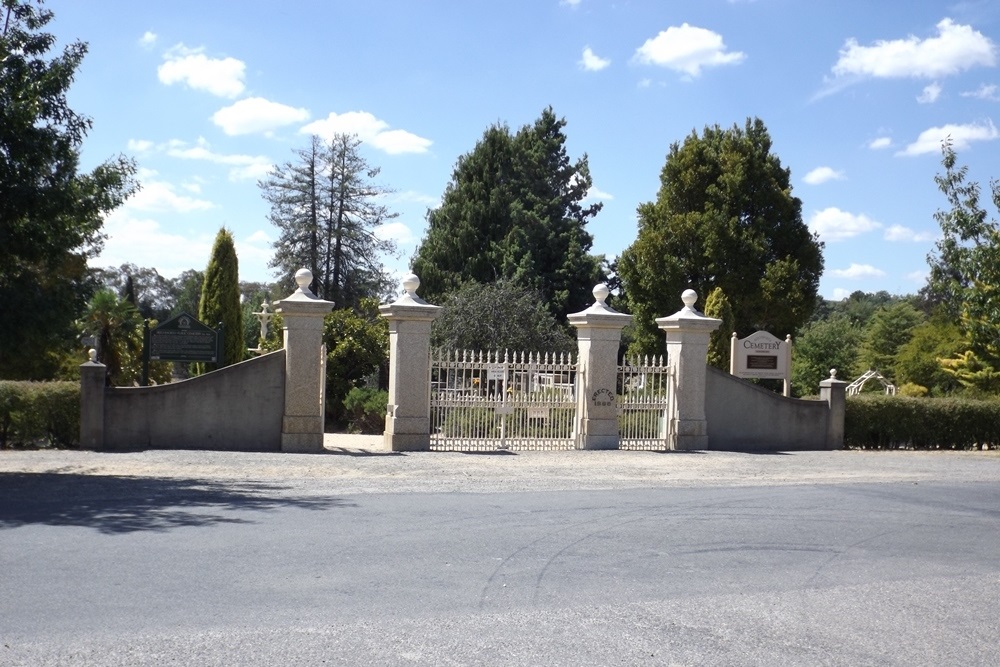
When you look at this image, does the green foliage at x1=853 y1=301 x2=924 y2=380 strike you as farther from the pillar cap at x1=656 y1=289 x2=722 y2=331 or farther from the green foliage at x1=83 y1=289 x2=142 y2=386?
the green foliage at x1=83 y1=289 x2=142 y2=386

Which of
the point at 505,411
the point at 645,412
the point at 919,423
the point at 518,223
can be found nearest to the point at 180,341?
the point at 505,411

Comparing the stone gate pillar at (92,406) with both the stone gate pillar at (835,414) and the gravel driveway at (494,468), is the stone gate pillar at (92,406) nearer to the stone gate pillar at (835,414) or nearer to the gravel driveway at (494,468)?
the gravel driveway at (494,468)

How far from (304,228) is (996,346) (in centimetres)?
3101

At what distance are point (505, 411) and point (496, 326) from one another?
54.3 feet

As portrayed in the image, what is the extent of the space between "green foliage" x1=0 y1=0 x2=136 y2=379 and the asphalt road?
105 inches

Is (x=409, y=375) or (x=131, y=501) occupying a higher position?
(x=409, y=375)

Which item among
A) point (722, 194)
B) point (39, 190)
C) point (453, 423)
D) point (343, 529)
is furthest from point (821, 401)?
point (722, 194)

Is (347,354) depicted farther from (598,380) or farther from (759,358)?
(759,358)

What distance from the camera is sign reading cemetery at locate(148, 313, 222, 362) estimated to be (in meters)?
17.3

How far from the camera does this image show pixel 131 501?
11031 millimetres

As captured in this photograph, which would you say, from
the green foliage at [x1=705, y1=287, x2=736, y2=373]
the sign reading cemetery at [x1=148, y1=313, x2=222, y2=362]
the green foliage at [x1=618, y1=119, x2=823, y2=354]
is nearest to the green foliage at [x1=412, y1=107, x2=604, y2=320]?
the green foliage at [x1=618, y1=119, x2=823, y2=354]

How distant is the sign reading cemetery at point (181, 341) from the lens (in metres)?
17.3

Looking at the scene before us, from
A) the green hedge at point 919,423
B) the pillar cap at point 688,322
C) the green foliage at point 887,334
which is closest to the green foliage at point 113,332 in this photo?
the pillar cap at point 688,322

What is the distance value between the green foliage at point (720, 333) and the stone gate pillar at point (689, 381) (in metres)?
11.1
